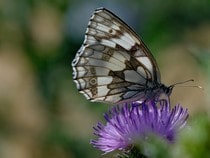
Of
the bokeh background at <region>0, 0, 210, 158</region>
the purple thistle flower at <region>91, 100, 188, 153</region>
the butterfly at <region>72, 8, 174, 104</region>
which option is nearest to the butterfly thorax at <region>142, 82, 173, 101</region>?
the butterfly at <region>72, 8, 174, 104</region>

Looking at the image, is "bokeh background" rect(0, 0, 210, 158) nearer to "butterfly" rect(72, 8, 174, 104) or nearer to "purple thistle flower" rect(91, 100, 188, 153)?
"butterfly" rect(72, 8, 174, 104)

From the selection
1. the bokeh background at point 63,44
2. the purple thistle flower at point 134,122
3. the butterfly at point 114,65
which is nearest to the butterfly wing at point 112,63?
the butterfly at point 114,65

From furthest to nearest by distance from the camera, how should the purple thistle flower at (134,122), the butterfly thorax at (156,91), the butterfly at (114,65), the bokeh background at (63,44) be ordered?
the bokeh background at (63,44) → the butterfly at (114,65) → the butterfly thorax at (156,91) → the purple thistle flower at (134,122)

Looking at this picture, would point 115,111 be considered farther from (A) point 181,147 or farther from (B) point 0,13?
(B) point 0,13

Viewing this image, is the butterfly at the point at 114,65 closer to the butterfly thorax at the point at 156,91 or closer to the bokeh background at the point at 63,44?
the butterfly thorax at the point at 156,91

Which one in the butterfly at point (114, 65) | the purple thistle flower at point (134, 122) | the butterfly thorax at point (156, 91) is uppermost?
the butterfly at point (114, 65)

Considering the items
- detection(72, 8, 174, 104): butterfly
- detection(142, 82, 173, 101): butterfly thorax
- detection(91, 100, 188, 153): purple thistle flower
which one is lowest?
detection(91, 100, 188, 153): purple thistle flower
